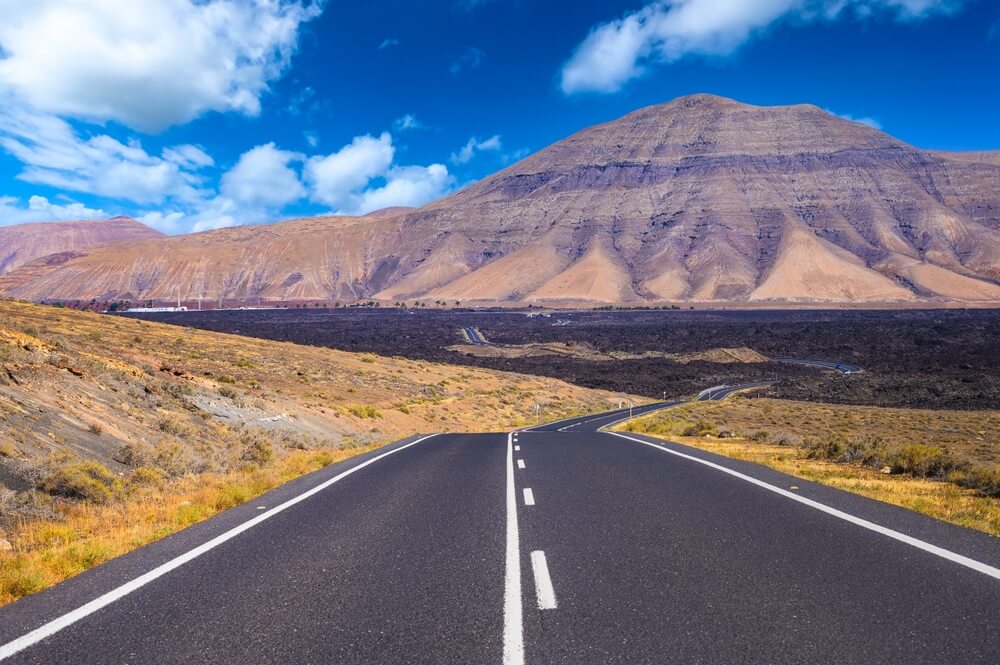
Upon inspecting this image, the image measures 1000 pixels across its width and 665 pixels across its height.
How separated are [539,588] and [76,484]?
298 inches

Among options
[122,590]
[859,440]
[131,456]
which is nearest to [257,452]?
[131,456]

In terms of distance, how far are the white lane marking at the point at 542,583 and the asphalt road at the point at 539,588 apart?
33 millimetres

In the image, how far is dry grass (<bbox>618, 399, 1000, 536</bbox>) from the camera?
1041cm

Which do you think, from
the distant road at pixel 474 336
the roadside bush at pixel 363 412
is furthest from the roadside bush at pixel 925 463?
the distant road at pixel 474 336

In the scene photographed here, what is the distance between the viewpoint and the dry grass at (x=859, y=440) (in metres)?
10.4

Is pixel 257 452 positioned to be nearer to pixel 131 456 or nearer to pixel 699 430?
pixel 131 456

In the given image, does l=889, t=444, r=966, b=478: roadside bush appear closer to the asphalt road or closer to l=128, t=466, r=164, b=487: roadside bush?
the asphalt road

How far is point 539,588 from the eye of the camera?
5.77 m

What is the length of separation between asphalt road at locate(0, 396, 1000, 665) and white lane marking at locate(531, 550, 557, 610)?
0.03 meters

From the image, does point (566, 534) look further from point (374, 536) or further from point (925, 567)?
point (925, 567)

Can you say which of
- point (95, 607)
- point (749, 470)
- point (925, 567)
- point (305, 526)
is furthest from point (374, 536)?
point (749, 470)

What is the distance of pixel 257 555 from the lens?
7.00 m

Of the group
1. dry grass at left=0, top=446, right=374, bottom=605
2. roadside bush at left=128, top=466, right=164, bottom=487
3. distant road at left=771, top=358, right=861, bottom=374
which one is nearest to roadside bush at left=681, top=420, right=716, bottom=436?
dry grass at left=0, top=446, right=374, bottom=605

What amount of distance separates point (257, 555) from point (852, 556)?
5.91 metres
